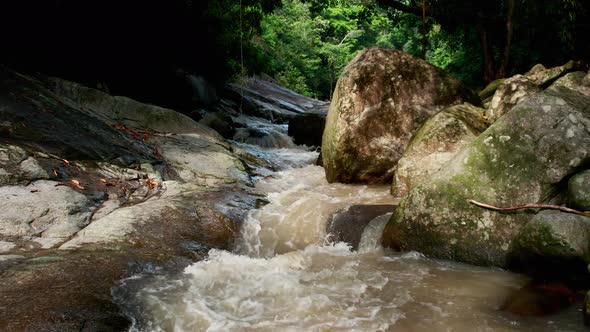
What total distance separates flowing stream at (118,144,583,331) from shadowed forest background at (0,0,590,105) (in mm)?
7114

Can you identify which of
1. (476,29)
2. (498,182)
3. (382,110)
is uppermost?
(476,29)

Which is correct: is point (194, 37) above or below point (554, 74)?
above

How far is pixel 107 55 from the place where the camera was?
1148 centimetres

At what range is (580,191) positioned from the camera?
13.5 feet

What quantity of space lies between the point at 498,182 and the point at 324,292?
2.34m

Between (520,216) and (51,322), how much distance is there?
14.3 ft

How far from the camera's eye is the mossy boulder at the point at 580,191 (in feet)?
13.2

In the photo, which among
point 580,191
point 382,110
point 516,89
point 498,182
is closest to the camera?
point 580,191

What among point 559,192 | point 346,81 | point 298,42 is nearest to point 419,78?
point 346,81

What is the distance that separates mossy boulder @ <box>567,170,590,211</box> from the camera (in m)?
4.01

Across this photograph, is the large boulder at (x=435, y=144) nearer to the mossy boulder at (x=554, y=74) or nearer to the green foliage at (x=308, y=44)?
the mossy boulder at (x=554, y=74)

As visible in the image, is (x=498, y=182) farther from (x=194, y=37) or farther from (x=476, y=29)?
(x=194, y=37)

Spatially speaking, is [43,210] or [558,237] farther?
[43,210]

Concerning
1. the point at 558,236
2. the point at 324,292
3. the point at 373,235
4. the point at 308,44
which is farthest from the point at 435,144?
the point at 308,44
